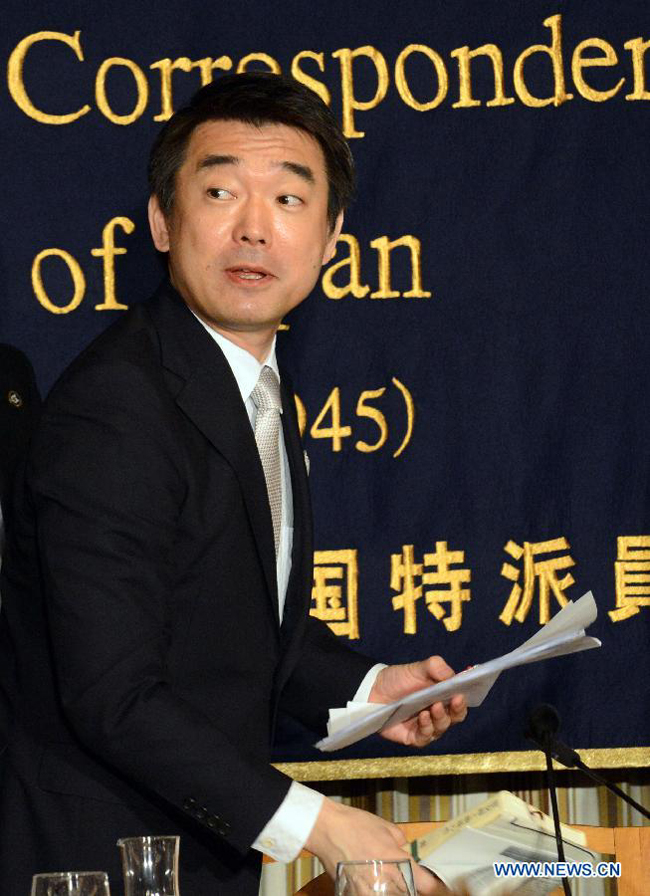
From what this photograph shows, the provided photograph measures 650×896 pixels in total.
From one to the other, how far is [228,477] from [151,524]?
5.9 inches

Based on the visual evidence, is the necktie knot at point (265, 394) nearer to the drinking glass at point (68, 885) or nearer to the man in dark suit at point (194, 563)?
the man in dark suit at point (194, 563)

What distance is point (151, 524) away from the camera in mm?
1457

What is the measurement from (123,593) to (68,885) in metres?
0.40

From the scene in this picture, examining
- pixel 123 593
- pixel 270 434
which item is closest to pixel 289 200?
pixel 270 434

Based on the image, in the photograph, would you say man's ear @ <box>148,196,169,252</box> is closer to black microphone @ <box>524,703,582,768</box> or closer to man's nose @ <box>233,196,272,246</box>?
man's nose @ <box>233,196,272,246</box>

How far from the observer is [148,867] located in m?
1.12

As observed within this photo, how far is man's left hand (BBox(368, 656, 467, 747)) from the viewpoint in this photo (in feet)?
5.72

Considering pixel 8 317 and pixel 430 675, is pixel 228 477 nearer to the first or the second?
pixel 430 675

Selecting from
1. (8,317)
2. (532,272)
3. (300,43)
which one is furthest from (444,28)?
(8,317)

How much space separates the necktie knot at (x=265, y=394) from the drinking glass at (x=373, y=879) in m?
0.84

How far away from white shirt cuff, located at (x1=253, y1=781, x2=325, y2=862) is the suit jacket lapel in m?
0.30

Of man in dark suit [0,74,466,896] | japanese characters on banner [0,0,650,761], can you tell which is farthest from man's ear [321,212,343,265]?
japanese characters on banner [0,0,650,761]

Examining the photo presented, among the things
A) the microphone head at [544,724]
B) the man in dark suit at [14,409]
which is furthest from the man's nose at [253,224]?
the microphone head at [544,724]

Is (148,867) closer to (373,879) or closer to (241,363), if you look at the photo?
(373,879)
